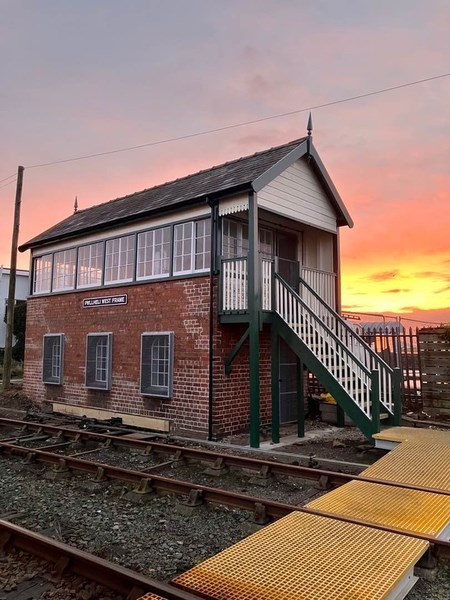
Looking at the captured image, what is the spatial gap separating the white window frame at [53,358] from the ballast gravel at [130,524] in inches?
315

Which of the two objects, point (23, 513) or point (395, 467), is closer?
point (23, 513)

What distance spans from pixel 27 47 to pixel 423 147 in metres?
10.6

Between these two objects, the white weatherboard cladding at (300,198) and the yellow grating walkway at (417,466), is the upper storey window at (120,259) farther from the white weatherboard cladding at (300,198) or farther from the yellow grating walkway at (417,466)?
the yellow grating walkway at (417,466)

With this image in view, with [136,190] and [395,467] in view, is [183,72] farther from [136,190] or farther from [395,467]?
[395,467]

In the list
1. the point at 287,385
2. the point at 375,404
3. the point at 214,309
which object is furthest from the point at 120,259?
the point at 375,404

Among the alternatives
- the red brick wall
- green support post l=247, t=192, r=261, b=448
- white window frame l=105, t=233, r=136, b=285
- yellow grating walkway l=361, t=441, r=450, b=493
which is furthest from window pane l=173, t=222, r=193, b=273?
yellow grating walkway l=361, t=441, r=450, b=493

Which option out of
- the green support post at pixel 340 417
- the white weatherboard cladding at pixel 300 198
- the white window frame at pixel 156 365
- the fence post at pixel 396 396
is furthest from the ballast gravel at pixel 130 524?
the white weatherboard cladding at pixel 300 198

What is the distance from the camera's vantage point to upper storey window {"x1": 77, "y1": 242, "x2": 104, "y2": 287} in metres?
13.8

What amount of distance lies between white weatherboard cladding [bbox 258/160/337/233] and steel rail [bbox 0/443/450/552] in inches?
247

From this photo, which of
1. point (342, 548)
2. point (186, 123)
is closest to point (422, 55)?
point (186, 123)

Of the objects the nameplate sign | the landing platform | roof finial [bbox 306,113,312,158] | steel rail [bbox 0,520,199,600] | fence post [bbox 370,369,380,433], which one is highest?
roof finial [bbox 306,113,312,158]

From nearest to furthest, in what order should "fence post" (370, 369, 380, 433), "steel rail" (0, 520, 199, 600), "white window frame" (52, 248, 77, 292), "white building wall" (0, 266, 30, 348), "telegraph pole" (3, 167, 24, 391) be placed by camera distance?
"steel rail" (0, 520, 199, 600), "fence post" (370, 369, 380, 433), "white window frame" (52, 248, 77, 292), "telegraph pole" (3, 167, 24, 391), "white building wall" (0, 266, 30, 348)

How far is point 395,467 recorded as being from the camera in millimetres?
6559

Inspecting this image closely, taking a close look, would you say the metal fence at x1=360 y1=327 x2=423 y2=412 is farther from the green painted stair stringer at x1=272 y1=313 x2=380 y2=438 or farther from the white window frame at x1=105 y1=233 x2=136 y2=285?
the white window frame at x1=105 y1=233 x2=136 y2=285
